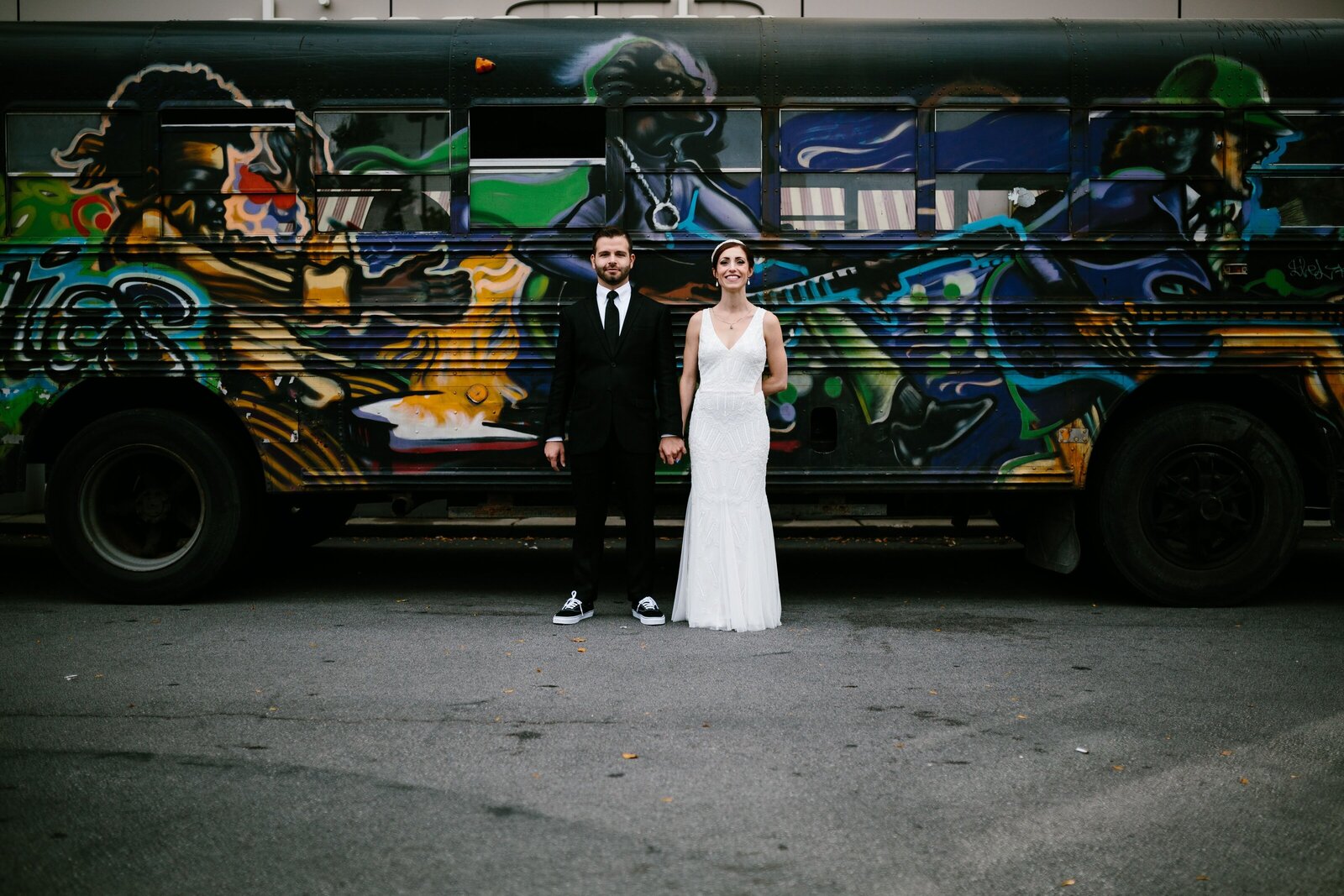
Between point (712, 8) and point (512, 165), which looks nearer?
point (512, 165)

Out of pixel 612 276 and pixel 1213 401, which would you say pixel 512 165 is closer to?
pixel 612 276

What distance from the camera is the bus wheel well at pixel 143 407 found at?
22.0ft

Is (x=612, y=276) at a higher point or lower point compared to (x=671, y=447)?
higher

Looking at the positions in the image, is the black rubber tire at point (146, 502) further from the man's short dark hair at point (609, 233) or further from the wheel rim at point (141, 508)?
the man's short dark hair at point (609, 233)

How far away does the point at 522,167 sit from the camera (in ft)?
21.5

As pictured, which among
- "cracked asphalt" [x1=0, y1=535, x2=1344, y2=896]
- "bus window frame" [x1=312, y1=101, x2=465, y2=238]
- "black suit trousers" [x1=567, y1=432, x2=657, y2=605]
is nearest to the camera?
"cracked asphalt" [x1=0, y1=535, x2=1344, y2=896]

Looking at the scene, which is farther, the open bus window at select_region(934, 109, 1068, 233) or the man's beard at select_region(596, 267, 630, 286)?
the open bus window at select_region(934, 109, 1068, 233)

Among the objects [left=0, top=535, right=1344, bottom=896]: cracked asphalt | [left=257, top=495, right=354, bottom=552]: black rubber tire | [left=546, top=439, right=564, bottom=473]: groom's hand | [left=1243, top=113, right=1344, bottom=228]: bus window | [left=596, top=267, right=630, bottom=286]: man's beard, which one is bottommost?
[left=0, top=535, right=1344, bottom=896]: cracked asphalt

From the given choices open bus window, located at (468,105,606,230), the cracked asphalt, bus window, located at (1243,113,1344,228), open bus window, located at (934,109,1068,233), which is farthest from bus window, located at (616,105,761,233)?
bus window, located at (1243,113,1344,228)

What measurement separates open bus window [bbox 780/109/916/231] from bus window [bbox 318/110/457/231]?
1971mm

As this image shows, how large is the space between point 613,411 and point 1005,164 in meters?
2.66

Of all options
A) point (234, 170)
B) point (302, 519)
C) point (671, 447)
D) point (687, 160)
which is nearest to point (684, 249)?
point (687, 160)

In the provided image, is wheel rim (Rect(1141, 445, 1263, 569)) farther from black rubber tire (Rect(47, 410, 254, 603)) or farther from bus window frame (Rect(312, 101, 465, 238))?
black rubber tire (Rect(47, 410, 254, 603))

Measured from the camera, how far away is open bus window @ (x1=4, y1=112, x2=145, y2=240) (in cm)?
658
